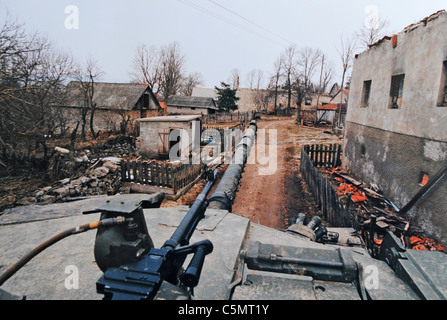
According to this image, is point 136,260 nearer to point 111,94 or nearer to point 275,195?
point 275,195

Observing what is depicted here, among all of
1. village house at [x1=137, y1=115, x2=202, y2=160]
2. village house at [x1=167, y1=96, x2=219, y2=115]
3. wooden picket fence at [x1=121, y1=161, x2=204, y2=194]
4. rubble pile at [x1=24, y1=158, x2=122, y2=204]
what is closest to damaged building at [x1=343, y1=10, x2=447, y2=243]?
wooden picket fence at [x1=121, y1=161, x2=204, y2=194]

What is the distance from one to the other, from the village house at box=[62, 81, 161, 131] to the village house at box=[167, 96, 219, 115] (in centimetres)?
1231

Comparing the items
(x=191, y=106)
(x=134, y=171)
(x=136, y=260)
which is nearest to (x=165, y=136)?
(x=134, y=171)

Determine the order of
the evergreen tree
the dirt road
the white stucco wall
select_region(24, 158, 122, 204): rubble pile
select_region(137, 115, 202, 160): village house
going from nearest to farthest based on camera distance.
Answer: the white stucco wall < the dirt road < select_region(24, 158, 122, 204): rubble pile < select_region(137, 115, 202, 160): village house < the evergreen tree

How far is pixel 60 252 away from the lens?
11.7ft

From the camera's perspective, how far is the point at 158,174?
434 inches

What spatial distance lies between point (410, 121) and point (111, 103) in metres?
24.7

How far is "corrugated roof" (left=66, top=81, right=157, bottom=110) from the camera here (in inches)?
1010

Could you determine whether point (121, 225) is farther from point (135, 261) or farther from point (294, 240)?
point (294, 240)

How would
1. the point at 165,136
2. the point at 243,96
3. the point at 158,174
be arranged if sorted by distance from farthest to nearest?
the point at 243,96 → the point at 165,136 → the point at 158,174

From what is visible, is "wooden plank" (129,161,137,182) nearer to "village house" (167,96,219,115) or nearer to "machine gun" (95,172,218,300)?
"machine gun" (95,172,218,300)

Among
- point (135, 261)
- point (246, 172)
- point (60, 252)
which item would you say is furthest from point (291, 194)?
point (135, 261)

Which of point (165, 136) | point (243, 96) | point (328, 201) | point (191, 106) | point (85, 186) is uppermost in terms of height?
point (243, 96)

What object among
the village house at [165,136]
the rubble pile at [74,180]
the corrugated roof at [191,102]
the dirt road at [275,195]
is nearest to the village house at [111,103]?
the village house at [165,136]
